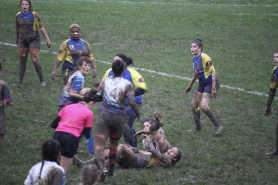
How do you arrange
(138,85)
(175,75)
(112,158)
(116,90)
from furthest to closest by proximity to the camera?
1. (175,75)
2. (138,85)
3. (112,158)
4. (116,90)

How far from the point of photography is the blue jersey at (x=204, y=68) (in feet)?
38.0

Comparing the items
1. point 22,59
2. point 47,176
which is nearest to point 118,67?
point 47,176

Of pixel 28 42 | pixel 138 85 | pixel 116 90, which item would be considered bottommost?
pixel 28 42

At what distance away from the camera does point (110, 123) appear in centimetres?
842

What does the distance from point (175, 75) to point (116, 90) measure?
27.7ft

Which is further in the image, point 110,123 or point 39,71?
point 39,71

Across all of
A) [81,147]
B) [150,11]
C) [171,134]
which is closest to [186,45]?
[150,11]

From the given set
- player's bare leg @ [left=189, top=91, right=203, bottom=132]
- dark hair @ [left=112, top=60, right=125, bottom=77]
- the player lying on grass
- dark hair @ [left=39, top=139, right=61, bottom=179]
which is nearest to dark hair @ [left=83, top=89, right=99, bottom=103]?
dark hair @ [left=112, top=60, right=125, bottom=77]

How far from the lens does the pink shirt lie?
7594 mm

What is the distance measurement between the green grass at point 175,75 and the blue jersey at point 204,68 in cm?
115

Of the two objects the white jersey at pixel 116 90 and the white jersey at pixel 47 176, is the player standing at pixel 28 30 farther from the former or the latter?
the white jersey at pixel 47 176

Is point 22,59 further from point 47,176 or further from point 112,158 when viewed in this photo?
point 47,176

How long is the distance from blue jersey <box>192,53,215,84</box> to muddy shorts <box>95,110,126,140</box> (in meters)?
3.60

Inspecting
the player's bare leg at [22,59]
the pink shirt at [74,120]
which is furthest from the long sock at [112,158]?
the player's bare leg at [22,59]
